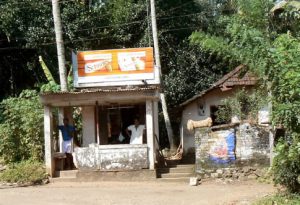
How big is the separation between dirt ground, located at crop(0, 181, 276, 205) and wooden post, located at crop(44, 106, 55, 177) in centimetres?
72

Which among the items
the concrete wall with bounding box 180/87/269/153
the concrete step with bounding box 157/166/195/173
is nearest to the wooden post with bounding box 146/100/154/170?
the concrete step with bounding box 157/166/195/173

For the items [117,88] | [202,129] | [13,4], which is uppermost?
[13,4]

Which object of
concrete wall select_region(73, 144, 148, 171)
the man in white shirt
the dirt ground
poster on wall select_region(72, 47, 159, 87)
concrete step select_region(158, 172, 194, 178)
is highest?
poster on wall select_region(72, 47, 159, 87)

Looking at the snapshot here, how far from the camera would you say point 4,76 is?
2695cm

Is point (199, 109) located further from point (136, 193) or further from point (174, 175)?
point (136, 193)

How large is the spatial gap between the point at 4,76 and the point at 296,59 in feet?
64.6

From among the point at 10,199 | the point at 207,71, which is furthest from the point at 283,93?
the point at 207,71

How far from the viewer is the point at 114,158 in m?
16.9

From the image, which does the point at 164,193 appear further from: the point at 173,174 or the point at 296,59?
the point at 296,59

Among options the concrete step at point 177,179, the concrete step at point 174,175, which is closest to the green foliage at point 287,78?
the concrete step at point 177,179

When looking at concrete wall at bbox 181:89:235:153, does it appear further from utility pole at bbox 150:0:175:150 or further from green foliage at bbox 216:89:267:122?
green foliage at bbox 216:89:267:122

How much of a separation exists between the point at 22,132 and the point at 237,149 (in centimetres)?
784

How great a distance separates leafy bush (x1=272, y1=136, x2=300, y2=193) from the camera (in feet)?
36.5

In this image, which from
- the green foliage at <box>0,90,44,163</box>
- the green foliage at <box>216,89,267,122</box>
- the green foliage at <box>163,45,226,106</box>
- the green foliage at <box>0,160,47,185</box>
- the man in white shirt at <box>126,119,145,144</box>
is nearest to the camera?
the green foliage at <box>0,160,47,185</box>
